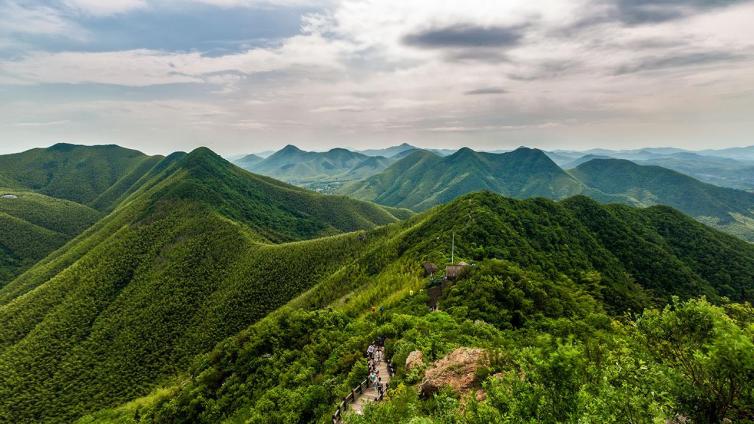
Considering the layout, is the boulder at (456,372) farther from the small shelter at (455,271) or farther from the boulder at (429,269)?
the boulder at (429,269)

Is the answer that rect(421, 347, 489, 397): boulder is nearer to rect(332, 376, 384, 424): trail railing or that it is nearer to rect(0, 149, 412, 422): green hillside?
rect(332, 376, 384, 424): trail railing

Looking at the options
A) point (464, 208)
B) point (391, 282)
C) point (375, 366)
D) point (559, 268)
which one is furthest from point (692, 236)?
point (375, 366)

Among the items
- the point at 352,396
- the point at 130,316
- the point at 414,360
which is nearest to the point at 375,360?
the point at 414,360

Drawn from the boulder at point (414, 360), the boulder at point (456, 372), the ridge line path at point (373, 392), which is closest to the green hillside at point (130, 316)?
the ridge line path at point (373, 392)

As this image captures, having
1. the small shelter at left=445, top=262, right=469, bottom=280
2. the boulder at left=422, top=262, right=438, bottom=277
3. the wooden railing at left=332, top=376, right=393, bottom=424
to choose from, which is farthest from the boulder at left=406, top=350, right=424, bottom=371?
the boulder at left=422, top=262, right=438, bottom=277

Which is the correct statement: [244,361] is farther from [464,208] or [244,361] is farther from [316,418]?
[464,208]

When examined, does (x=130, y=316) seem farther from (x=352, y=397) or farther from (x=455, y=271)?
(x=352, y=397)
